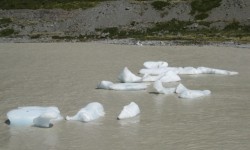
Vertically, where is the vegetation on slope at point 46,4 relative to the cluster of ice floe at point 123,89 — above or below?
above

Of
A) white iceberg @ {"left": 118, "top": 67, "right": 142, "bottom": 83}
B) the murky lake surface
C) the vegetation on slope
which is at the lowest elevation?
the murky lake surface

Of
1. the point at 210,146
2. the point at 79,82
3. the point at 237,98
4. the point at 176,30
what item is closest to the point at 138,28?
the point at 176,30

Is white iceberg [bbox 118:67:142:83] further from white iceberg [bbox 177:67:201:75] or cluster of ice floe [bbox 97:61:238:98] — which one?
white iceberg [bbox 177:67:201:75]

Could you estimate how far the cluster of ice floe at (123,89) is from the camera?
11.1 meters

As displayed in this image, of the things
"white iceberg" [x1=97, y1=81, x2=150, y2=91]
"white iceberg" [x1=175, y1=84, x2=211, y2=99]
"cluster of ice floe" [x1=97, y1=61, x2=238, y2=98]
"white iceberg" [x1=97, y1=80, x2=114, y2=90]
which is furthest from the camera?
"white iceberg" [x1=97, y1=80, x2=114, y2=90]

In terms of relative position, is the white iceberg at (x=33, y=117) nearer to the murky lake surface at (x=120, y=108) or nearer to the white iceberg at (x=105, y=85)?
the murky lake surface at (x=120, y=108)

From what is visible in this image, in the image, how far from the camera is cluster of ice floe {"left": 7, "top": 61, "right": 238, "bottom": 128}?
11078mm

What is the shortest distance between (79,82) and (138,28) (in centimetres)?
3963

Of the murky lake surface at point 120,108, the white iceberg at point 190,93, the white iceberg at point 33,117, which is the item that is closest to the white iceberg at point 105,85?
the murky lake surface at point 120,108

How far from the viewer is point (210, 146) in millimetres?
9344

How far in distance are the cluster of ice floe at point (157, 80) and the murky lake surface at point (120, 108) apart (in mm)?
288

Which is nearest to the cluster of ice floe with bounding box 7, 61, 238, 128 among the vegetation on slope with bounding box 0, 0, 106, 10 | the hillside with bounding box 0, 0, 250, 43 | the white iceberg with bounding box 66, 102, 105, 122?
the white iceberg with bounding box 66, 102, 105, 122

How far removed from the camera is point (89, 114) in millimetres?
11562

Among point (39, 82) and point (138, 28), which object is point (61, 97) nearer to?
point (39, 82)
